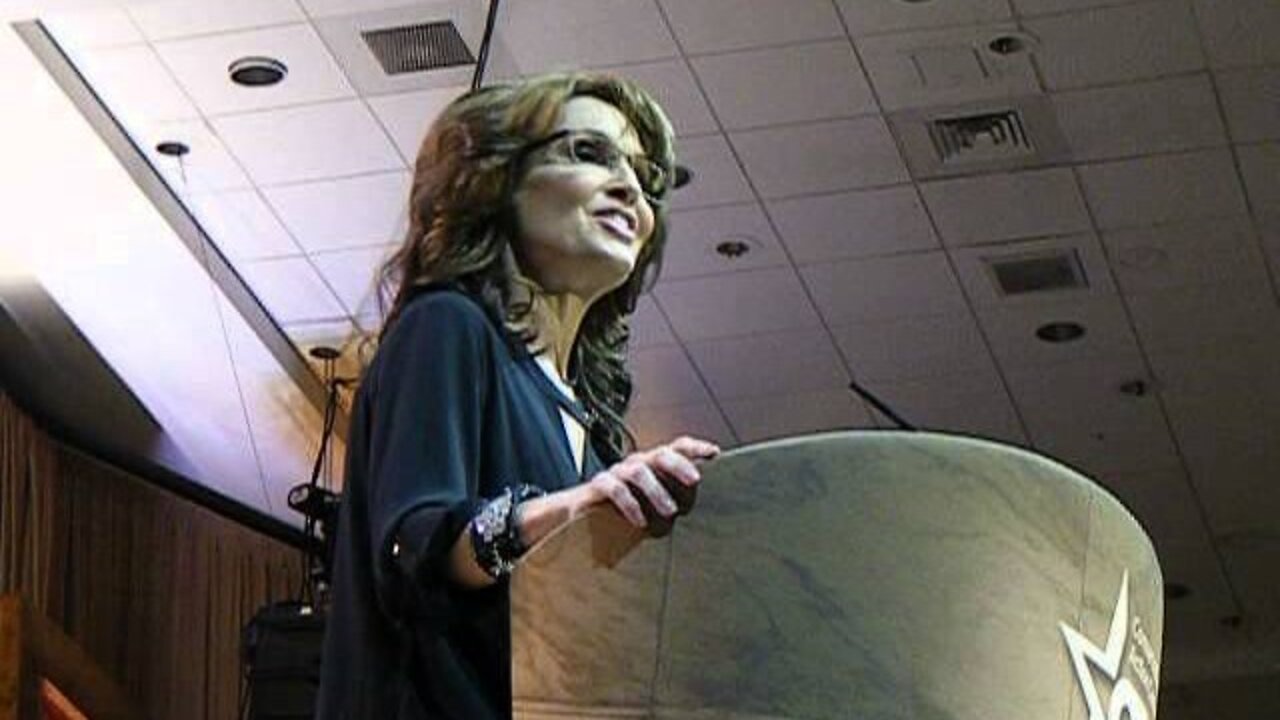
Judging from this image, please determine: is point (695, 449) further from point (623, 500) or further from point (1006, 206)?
point (1006, 206)

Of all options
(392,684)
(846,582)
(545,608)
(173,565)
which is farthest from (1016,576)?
(173,565)

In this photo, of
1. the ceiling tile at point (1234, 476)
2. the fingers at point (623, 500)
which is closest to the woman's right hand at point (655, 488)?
the fingers at point (623, 500)

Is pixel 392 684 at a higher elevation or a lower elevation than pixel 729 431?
lower

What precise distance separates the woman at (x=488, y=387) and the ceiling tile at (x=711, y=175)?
722 centimetres

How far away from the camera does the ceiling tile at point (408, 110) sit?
8641mm

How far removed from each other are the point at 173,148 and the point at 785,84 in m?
1.86

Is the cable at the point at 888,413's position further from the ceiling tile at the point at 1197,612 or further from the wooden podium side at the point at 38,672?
the ceiling tile at the point at 1197,612

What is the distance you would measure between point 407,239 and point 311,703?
748 centimetres

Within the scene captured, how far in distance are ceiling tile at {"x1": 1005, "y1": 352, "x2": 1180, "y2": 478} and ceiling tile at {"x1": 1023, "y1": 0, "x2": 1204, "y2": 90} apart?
2.06 metres

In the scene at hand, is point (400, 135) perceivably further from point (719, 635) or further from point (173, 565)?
point (719, 635)

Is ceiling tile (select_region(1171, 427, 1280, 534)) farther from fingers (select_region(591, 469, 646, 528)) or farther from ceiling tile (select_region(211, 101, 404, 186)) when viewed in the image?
fingers (select_region(591, 469, 646, 528))

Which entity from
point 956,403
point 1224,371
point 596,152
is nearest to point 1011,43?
point 1224,371

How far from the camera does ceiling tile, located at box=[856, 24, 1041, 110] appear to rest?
8.27m

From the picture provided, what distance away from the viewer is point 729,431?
11.0 metres
